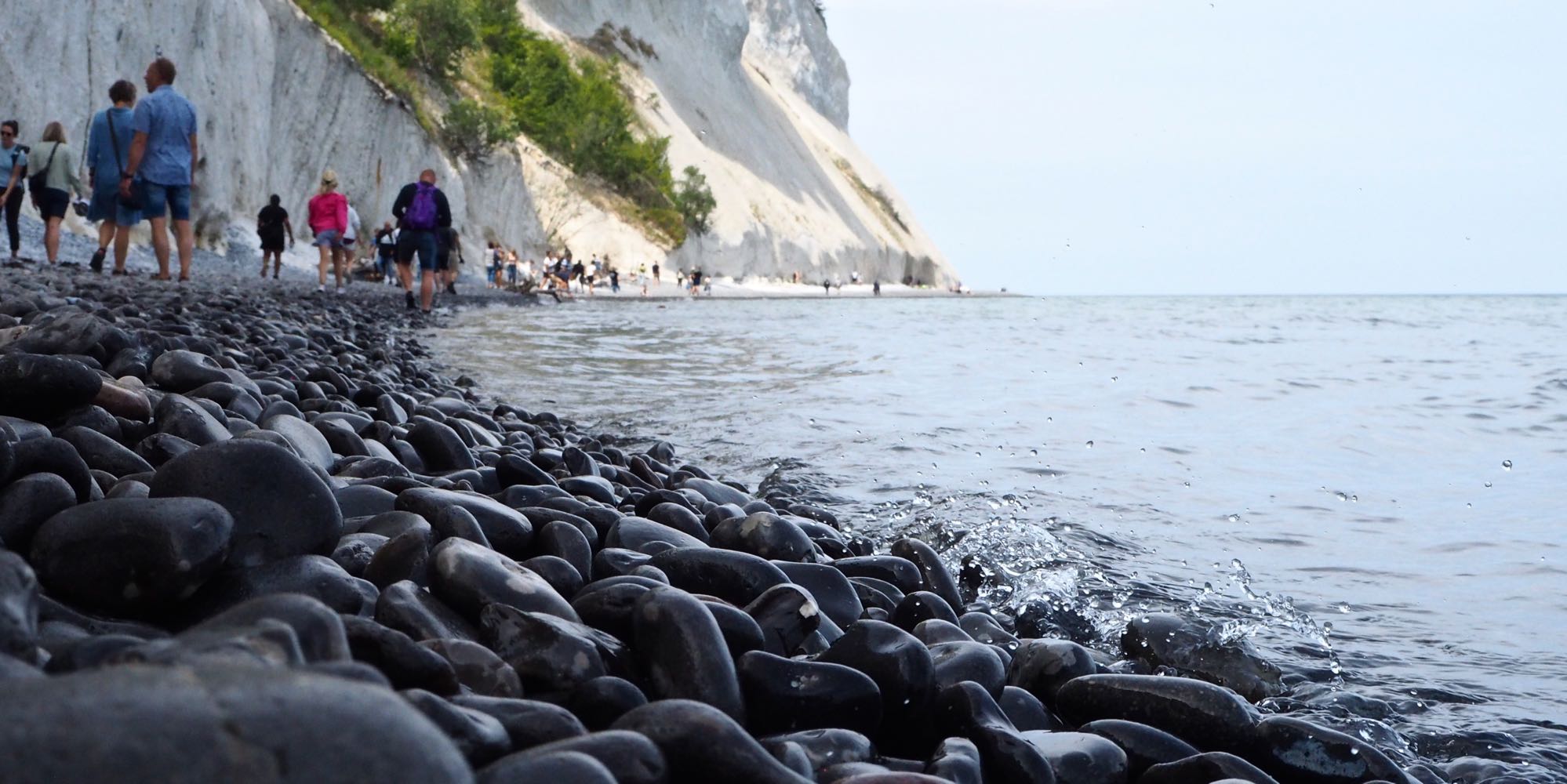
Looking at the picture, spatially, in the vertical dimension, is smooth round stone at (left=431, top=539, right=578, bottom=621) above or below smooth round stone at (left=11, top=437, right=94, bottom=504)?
below

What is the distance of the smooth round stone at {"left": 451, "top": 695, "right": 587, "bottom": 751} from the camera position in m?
1.68

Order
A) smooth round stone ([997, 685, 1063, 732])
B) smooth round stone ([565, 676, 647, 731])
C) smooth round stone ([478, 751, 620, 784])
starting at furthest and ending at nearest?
smooth round stone ([997, 685, 1063, 732]), smooth round stone ([565, 676, 647, 731]), smooth round stone ([478, 751, 620, 784])

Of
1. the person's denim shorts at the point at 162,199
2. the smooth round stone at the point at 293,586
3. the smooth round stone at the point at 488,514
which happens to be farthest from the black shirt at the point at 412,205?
the smooth round stone at the point at 293,586

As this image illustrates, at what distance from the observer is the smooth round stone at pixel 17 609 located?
1.45m

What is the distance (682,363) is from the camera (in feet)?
44.1

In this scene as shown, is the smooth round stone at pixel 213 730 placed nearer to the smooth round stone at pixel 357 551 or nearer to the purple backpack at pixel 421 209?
the smooth round stone at pixel 357 551

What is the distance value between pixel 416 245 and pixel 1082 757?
42.2ft

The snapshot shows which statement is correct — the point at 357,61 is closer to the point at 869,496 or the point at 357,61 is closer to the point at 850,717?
the point at 869,496

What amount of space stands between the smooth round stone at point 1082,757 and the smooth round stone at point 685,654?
592 mm

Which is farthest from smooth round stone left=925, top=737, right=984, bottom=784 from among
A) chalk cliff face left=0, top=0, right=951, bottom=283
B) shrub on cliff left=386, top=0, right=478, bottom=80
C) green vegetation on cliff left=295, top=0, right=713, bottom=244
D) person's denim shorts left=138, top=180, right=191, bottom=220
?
shrub on cliff left=386, top=0, right=478, bottom=80

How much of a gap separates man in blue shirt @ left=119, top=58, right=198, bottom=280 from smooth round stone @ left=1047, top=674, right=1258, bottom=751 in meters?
10.5

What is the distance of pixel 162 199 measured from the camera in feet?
38.1

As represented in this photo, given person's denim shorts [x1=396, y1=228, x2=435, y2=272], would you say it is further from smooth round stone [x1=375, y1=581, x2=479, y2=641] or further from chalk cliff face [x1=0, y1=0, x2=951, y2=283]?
smooth round stone [x1=375, y1=581, x2=479, y2=641]

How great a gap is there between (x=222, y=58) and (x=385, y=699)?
28.8m
